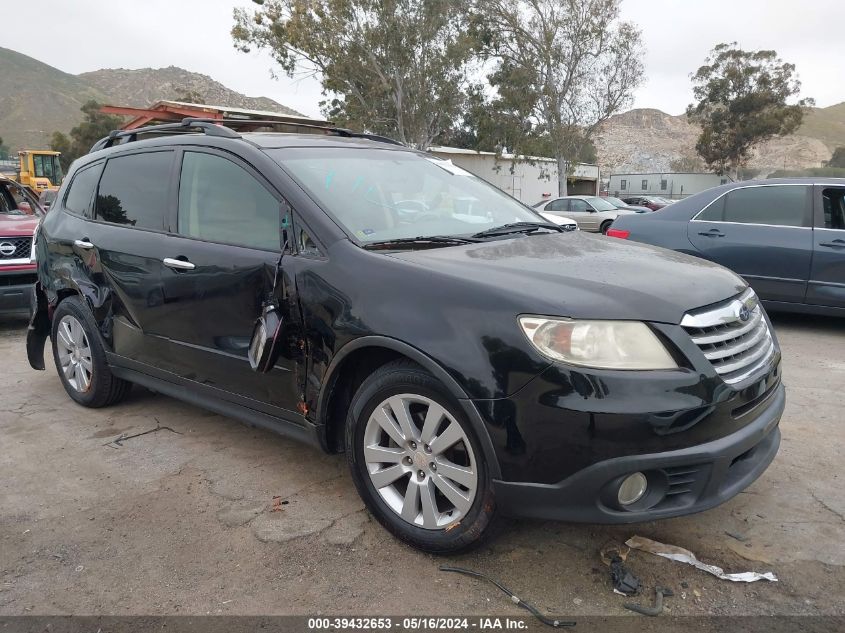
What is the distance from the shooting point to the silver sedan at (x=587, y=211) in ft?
65.2

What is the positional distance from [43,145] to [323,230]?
117m

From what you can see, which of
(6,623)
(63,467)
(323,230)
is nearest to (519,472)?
(323,230)

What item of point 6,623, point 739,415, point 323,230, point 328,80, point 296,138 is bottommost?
point 6,623

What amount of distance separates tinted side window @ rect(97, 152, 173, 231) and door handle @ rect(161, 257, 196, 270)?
0.96ft

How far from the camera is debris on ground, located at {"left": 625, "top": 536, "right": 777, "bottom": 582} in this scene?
244cm

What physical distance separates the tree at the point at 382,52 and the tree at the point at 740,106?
95.4 ft

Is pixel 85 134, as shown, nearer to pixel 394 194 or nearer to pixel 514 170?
pixel 514 170

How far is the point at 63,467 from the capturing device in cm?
357

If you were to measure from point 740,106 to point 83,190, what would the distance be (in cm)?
5094

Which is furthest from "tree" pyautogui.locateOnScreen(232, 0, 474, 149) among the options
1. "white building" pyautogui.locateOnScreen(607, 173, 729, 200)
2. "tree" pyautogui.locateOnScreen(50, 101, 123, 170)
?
"tree" pyautogui.locateOnScreen(50, 101, 123, 170)

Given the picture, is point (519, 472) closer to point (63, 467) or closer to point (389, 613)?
point (389, 613)

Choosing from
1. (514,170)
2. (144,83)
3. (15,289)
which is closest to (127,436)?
(15,289)

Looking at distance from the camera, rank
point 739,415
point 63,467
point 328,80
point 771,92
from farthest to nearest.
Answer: point 771,92 → point 328,80 → point 63,467 → point 739,415

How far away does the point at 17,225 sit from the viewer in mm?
7121
